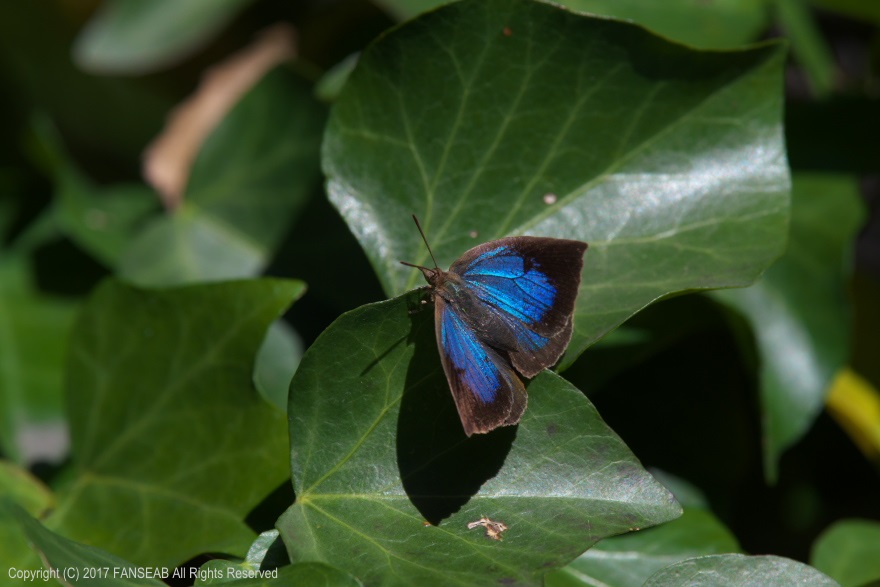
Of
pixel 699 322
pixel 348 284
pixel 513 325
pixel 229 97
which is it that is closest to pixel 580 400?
pixel 513 325

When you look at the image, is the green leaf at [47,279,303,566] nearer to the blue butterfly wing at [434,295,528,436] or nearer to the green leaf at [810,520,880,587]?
the blue butterfly wing at [434,295,528,436]

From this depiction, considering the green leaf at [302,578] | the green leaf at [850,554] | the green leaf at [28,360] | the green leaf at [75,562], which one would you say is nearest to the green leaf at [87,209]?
the green leaf at [28,360]

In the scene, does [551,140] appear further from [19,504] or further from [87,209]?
[87,209]

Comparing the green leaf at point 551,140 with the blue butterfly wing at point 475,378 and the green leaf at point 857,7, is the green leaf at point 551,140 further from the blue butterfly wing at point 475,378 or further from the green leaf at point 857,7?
the green leaf at point 857,7

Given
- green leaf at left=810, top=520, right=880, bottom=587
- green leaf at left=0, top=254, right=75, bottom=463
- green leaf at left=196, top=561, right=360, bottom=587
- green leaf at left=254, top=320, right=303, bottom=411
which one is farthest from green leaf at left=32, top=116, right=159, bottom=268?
green leaf at left=810, top=520, right=880, bottom=587

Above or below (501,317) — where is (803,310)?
below

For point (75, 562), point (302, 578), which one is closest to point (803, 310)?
point (302, 578)

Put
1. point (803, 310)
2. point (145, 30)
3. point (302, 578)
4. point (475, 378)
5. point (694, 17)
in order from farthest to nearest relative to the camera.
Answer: point (145, 30) < point (694, 17) < point (803, 310) < point (475, 378) < point (302, 578)
